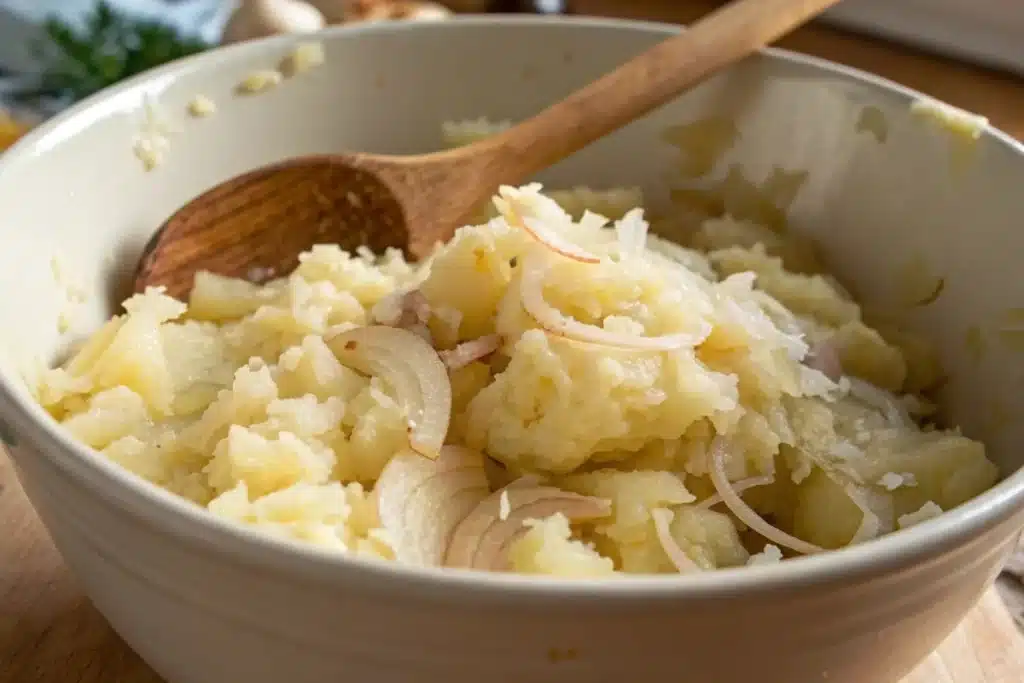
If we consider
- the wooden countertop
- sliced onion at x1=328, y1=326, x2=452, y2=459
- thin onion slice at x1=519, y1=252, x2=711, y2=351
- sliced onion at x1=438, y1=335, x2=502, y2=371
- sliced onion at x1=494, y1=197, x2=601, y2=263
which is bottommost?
the wooden countertop

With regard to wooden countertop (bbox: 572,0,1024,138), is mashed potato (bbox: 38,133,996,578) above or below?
above

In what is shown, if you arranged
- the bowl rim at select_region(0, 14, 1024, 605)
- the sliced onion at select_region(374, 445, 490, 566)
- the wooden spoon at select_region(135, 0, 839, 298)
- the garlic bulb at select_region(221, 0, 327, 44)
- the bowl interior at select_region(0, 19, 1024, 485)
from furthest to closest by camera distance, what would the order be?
the garlic bulb at select_region(221, 0, 327, 44) < the wooden spoon at select_region(135, 0, 839, 298) < the bowl interior at select_region(0, 19, 1024, 485) < the sliced onion at select_region(374, 445, 490, 566) < the bowl rim at select_region(0, 14, 1024, 605)

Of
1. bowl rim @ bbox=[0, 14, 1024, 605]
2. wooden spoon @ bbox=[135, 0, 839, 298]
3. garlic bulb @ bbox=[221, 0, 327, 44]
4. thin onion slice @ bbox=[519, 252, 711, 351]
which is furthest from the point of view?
garlic bulb @ bbox=[221, 0, 327, 44]

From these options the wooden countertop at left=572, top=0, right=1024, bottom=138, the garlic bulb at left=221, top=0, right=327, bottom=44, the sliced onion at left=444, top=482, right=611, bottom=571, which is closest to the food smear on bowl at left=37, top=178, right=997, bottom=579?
the sliced onion at left=444, top=482, right=611, bottom=571

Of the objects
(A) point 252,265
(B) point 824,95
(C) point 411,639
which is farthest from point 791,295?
(C) point 411,639

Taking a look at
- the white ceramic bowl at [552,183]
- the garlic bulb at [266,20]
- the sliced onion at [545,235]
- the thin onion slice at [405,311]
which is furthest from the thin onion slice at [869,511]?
the garlic bulb at [266,20]

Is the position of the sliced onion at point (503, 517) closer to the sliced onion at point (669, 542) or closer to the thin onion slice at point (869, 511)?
the sliced onion at point (669, 542)

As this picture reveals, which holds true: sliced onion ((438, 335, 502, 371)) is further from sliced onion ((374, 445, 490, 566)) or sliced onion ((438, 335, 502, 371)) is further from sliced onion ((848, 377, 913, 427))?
sliced onion ((848, 377, 913, 427))
